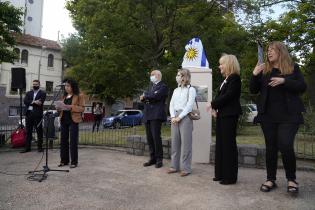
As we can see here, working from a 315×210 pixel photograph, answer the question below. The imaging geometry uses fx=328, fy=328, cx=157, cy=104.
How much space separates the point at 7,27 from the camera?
989 cm

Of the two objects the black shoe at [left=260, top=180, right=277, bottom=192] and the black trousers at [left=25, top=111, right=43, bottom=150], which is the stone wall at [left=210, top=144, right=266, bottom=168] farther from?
the black trousers at [left=25, top=111, right=43, bottom=150]

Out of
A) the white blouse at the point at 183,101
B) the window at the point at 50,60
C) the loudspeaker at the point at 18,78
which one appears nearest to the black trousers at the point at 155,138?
the white blouse at the point at 183,101

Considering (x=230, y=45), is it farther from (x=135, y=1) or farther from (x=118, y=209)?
(x=118, y=209)

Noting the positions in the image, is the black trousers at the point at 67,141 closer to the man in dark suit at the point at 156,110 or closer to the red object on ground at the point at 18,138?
the man in dark suit at the point at 156,110

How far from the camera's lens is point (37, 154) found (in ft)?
27.0

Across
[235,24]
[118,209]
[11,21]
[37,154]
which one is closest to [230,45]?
[235,24]

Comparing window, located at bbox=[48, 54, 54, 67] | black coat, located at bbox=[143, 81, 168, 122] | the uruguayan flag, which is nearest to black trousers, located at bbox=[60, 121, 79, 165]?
black coat, located at bbox=[143, 81, 168, 122]

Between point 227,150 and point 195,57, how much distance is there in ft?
9.24

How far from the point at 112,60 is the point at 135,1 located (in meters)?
3.00

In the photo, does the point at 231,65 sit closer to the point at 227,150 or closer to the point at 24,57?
the point at 227,150

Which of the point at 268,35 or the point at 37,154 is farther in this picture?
the point at 268,35

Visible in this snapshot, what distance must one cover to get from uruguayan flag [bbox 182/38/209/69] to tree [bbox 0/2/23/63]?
5576mm

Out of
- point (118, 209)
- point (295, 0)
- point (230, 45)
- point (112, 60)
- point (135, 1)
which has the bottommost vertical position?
Result: point (118, 209)

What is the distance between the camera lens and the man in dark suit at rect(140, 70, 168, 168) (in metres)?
6.27
